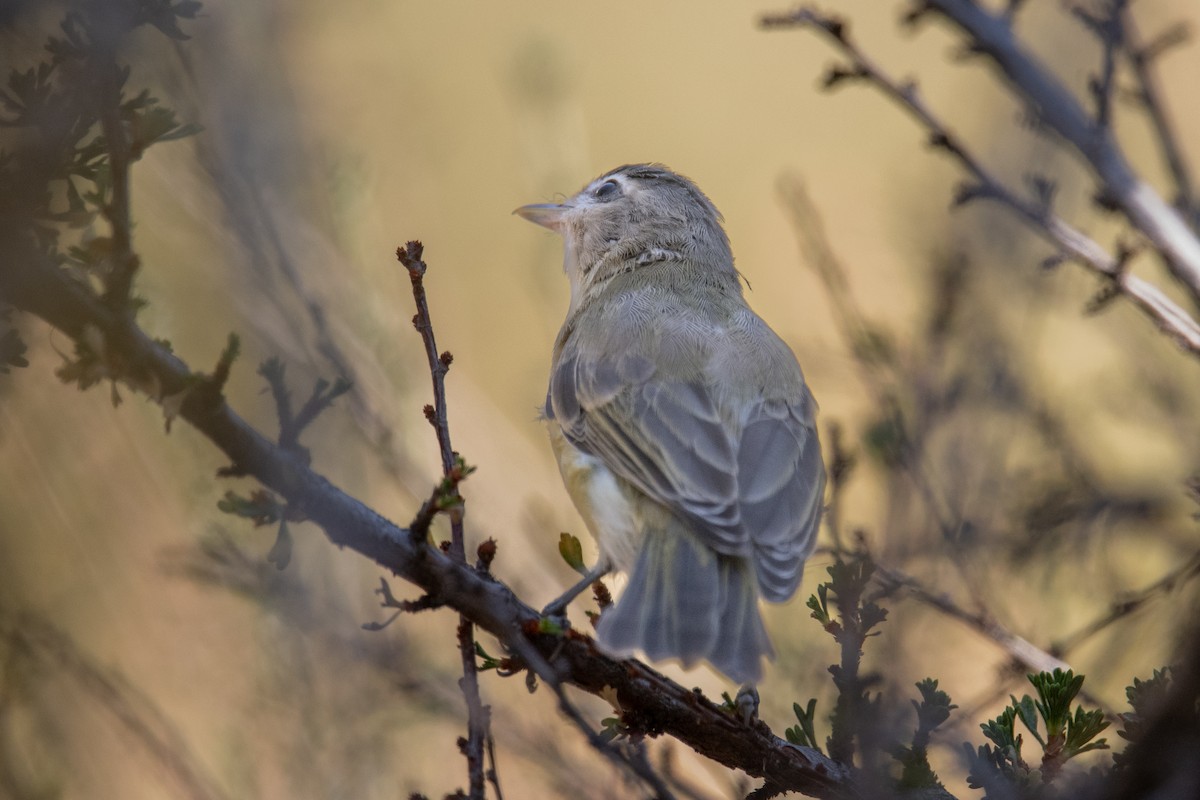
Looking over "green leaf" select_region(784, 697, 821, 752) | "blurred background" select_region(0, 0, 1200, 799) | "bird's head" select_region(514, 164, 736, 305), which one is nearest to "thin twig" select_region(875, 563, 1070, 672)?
"blurred background" select_region(0, 0, 1200, 799)

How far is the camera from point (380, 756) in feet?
14.5

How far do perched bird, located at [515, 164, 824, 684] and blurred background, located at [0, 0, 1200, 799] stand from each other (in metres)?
0.26

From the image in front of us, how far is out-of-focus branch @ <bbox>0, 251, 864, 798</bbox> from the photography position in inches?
82.8

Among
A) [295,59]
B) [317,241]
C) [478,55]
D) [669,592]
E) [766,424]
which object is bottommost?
[669,592]

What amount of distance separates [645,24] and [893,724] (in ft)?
32.1

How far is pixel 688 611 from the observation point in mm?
3227

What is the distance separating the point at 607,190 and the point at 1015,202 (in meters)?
2.81

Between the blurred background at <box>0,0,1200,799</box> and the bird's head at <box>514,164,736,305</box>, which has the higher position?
the bird's head at <box>514,164,736,305</box>

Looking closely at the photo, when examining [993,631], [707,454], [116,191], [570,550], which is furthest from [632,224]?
[116,191]

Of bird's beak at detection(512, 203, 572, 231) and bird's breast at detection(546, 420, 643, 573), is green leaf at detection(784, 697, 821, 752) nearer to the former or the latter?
bird's breast at detection(546, 420, 643, 573)

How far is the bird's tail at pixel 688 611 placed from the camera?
9.80 feet

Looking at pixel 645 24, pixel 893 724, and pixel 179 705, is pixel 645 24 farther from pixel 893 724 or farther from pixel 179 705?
pixel 893 724

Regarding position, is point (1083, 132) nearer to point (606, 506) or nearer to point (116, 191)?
point (606, 506)

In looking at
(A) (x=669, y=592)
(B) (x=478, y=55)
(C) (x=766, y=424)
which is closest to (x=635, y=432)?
(C) (x=766, y=424)
